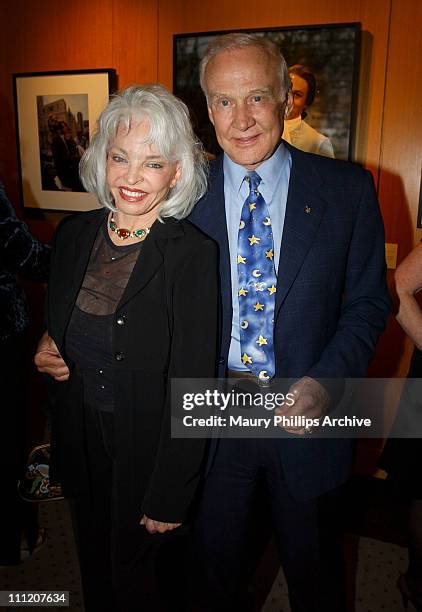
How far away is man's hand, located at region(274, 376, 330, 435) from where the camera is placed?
1.44 m

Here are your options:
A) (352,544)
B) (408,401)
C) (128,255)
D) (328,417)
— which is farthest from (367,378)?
(128,255)

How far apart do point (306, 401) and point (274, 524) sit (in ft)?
1.74

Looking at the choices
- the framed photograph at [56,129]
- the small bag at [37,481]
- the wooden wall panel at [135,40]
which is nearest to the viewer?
the small bag at [37,481]

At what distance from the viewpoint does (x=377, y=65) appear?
2.75 metres

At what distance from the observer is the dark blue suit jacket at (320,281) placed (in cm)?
156

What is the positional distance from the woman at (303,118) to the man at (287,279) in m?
1.26

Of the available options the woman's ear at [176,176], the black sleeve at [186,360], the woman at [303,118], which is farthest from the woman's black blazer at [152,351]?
the woman at [303,118]

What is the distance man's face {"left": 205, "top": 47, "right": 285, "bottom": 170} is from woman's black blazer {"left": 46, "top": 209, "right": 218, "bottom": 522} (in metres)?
0.30

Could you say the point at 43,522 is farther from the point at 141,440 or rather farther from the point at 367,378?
the point at 367,378

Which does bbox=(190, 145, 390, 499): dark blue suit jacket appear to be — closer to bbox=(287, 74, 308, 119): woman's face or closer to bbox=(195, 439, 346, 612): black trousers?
bbox=(195, 439, 346, 612): black trousers

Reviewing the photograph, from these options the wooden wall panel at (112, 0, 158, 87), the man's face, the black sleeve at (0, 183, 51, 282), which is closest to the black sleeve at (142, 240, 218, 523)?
the man's face

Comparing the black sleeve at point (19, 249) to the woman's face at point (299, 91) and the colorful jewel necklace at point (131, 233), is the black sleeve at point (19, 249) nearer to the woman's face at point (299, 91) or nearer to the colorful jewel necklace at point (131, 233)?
the colorful jewel necklace at point (131, 233)

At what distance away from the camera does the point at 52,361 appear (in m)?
1.57

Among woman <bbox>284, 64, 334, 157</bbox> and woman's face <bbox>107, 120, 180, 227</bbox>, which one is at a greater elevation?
woman <bbox>284, 64, 334, 157</bbox>
